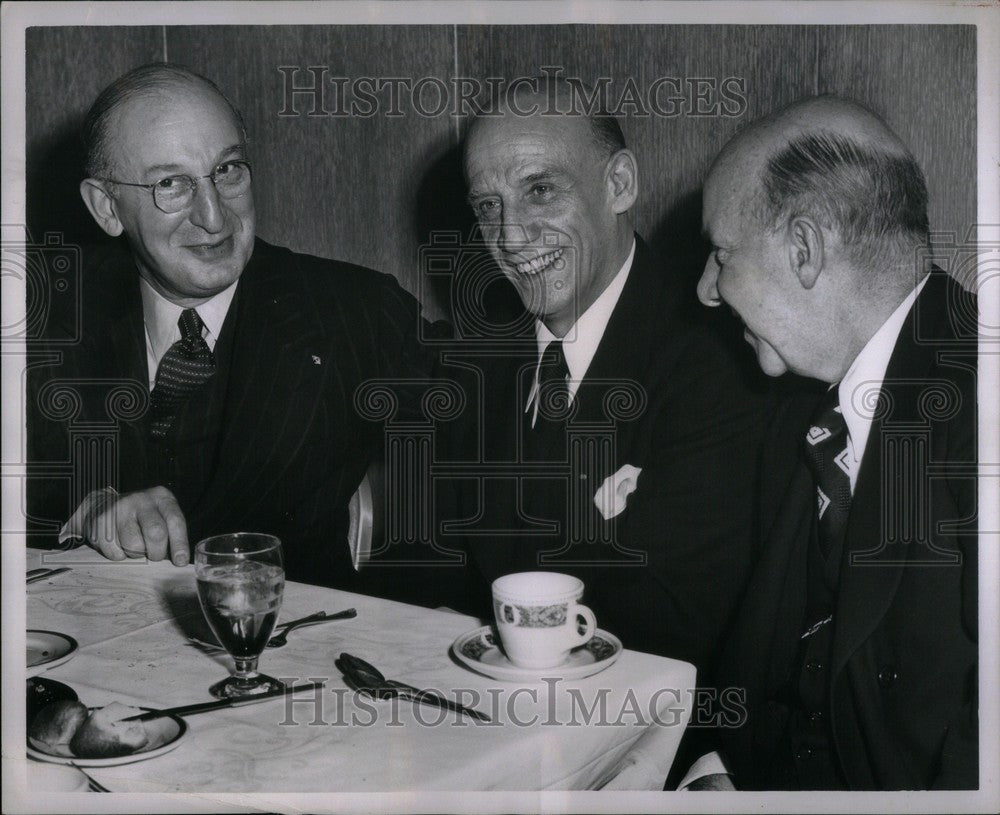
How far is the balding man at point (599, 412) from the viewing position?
103 cm

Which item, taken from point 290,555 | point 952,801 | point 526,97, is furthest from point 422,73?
point 952,801

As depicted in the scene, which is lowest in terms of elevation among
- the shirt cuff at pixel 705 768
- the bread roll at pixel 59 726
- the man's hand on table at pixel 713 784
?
the man's hand on table at pixel 713 784

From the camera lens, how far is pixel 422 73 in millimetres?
1062

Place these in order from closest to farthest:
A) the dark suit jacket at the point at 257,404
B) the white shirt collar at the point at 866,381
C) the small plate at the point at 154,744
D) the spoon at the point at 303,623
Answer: the small plate at the point at 154,744, the spoon at the point at 303,623, the white shirt collar at the point at 866,381, the dark suit jacket at the point at 257,404

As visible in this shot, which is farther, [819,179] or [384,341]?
[384,341]

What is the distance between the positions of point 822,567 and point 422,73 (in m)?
0.66

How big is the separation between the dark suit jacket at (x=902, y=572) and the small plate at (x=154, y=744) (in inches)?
21.5

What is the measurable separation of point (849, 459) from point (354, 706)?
546mm

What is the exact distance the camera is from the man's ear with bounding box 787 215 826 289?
3.20ft

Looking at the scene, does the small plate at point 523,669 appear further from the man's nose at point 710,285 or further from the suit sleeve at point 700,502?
the man's nose at point 710,285

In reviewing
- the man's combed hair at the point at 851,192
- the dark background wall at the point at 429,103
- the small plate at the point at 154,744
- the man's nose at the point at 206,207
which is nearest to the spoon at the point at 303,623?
the small plate at the point at 154,744

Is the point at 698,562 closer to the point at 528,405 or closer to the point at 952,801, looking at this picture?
the point at 528,405

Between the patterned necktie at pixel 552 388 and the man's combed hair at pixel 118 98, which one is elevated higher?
the man's combed hair at pixel 118 98

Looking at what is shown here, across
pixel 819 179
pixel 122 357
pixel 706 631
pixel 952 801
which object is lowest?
pixel 952 801
